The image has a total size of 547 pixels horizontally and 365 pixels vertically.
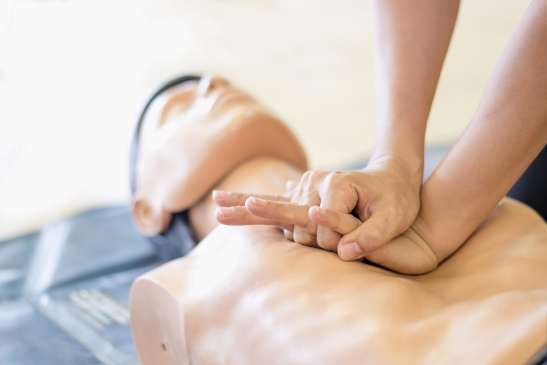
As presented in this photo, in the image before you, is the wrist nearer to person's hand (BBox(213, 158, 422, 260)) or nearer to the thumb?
person's hand (BBox(213, 158, 422, 260))

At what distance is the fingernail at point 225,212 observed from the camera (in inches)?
30.3

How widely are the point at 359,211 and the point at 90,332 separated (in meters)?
0.73

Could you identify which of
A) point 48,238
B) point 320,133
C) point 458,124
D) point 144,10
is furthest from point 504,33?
point 48,238

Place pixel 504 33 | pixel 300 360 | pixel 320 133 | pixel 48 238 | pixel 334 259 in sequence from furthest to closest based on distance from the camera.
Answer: pixel 504 33 < pixel 320 133 < pixel 48 238 < pixel 334 259 < pixel 300 360

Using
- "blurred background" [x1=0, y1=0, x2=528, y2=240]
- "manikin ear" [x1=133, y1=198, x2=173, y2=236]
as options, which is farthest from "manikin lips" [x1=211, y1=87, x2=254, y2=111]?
"blurred background" [x1=0, y1=0, x2=528, y2=240]

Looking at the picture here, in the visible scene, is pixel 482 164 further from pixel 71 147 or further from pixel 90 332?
pixel 71 147

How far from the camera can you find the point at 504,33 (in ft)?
9.75

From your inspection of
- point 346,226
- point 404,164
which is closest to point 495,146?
point 404,164

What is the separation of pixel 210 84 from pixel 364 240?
70 centimetres

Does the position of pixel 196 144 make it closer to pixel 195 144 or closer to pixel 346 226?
pixel 195 144

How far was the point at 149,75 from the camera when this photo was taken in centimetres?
245

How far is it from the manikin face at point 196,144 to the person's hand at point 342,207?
1.37 feet

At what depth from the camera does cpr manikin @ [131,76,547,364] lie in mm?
644

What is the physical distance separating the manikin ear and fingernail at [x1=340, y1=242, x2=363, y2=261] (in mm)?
634
